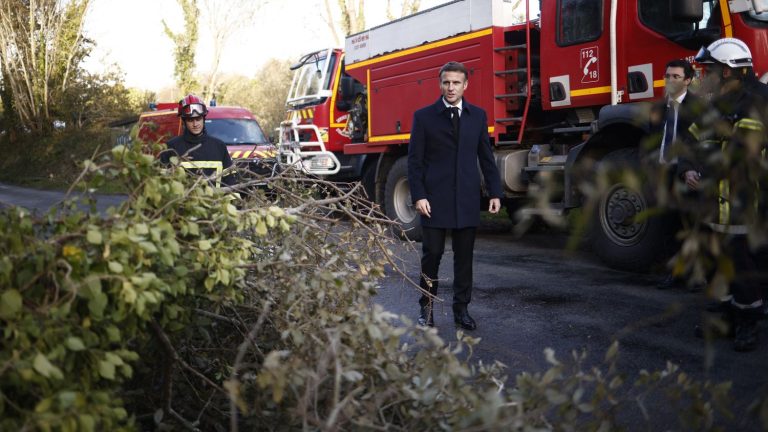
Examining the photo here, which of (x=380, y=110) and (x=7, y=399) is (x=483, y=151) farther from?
(x=380, y=110)

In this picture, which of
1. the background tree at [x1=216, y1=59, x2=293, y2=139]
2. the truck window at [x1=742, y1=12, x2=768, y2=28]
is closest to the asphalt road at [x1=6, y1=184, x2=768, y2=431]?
the truck window at [x1=742, y1=12, x2=768, y2=28]

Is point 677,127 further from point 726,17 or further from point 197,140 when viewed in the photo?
point 197,140

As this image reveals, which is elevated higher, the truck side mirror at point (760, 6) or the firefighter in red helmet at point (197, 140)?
the truck side mirror at point (760, 6)

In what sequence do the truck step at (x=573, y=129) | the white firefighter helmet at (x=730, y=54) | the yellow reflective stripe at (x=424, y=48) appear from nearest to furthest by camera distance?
the white firefighter helmet at (x=730, y=54), the truck step at (x=573, y=129), the yellow reflective stripe at (x=424, y=48)

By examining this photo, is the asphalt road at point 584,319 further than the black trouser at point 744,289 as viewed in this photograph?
No

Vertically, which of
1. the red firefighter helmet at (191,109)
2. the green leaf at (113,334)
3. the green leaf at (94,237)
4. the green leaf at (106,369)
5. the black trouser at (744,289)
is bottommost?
the black trouser at (744,289)

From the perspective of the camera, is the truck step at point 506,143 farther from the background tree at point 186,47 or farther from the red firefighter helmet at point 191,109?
the background tree at point 186,47

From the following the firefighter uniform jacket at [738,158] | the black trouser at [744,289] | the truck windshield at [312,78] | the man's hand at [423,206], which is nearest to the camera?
the firefighter uniform jacket at [738,158]

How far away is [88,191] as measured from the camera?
2785 mm

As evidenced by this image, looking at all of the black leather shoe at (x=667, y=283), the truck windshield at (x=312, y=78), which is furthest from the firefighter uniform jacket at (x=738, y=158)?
the truck windshield at (x=312, y=78)

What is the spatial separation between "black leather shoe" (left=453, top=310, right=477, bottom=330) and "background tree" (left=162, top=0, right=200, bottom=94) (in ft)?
99.6

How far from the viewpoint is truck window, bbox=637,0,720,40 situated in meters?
7.01

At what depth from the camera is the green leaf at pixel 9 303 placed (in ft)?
7.04

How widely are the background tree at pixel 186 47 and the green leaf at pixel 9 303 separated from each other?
109ft
